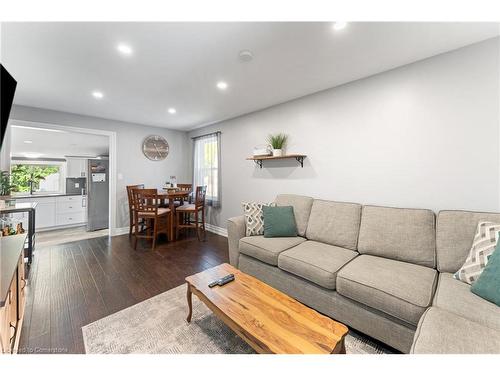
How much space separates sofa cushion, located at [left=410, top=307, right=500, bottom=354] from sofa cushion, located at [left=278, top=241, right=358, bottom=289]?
2.13 feet

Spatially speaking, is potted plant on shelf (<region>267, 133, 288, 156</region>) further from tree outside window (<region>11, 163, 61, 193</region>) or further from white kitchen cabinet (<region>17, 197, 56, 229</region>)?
tree outside window (<region>11, 163, 61, 193</region>)

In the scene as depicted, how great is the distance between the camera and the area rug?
4.61 feet

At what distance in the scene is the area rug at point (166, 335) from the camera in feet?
4.61

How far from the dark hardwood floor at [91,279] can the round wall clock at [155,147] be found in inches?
74.6

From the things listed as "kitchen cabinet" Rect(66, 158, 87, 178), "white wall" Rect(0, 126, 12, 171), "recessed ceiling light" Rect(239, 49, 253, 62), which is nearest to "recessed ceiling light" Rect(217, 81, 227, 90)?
"recessed ceiling light" Rect(239, 49, 253, 62)

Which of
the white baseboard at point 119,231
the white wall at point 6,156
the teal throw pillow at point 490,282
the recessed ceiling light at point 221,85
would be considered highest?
the recessed ceiling light at point 221,85

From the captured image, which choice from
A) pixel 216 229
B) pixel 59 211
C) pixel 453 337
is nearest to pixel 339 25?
pixel 453 337

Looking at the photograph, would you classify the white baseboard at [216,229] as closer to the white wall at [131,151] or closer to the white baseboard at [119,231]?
the white wall at [131,151]

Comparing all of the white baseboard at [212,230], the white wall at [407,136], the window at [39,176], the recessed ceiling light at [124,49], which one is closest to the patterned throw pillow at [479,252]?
the white wall at [407,136]
